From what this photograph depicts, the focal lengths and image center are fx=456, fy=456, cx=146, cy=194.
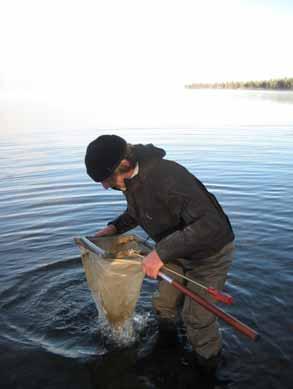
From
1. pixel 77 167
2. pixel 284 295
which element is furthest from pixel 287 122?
pixel 284 295

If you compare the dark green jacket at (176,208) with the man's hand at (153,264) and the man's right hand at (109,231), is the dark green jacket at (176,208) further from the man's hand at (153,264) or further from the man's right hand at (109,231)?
the man's right hand at (109,231)

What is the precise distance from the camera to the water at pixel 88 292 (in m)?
4.84

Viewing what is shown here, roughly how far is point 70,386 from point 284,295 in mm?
3206

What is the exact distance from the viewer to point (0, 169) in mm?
14844

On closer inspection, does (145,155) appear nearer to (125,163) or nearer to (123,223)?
(125,163)

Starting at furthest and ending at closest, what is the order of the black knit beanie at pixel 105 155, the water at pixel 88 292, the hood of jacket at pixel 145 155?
the water at pixel 88 292, the hood of jacket at pixel 145 155, the black knit beanie at pixel 105 155

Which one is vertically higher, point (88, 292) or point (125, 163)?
point (125, 163)

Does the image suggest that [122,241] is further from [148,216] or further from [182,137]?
[182,137]

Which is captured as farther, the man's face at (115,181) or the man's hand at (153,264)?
the man's face at (115,181)

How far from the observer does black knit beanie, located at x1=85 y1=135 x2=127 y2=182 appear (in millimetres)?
3902

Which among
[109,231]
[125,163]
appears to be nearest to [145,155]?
[125,163]

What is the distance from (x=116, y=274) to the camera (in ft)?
15.1

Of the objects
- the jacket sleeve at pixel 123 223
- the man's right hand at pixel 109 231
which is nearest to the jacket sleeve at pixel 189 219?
the jacket sleeve at pixel 123 223

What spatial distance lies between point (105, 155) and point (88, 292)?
3.24 m
